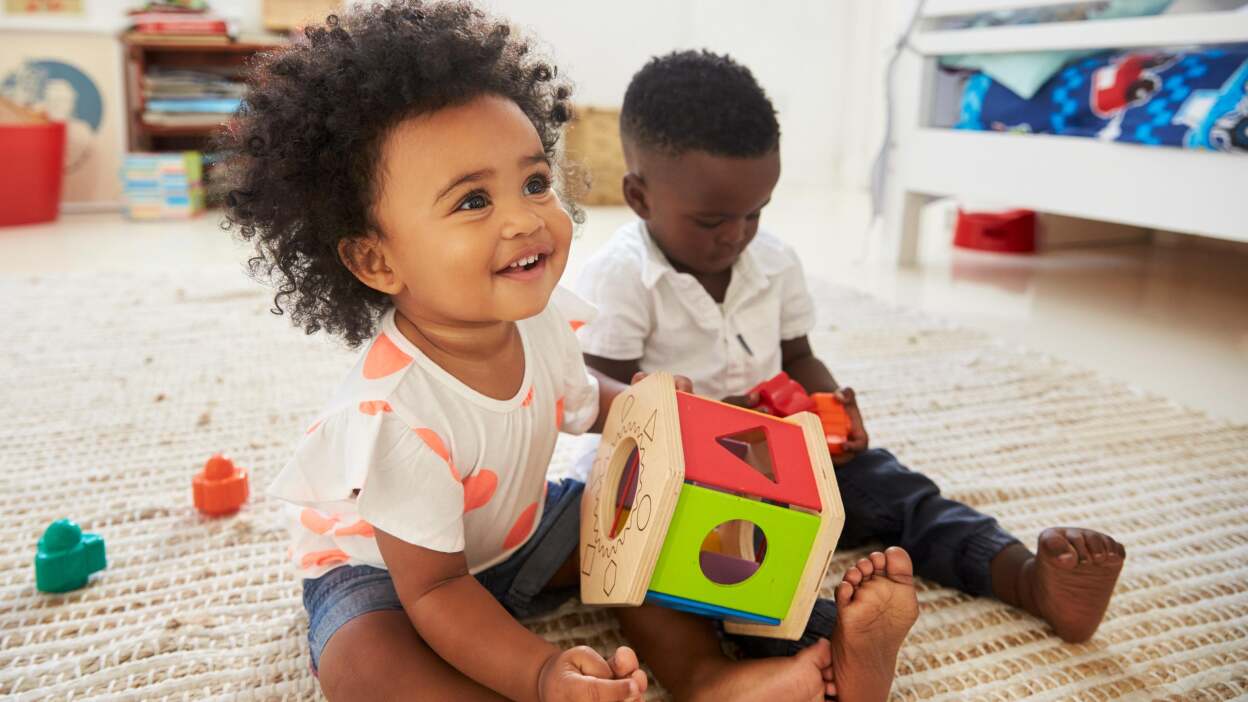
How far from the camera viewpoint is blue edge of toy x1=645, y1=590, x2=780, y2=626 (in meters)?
0.64

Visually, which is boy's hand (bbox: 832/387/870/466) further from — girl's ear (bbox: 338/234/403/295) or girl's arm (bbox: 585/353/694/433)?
girl's ear (bbox: 338/234/403/295)

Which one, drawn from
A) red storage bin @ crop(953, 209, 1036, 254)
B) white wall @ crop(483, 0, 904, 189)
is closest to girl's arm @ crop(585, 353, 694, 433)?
red storage bin @ crop(953, 209, 1036, 254)

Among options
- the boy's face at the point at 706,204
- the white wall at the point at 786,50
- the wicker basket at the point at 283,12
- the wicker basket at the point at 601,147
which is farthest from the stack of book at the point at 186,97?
the boy's face at the point at 706,204

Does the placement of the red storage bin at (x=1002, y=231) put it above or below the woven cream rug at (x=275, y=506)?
above

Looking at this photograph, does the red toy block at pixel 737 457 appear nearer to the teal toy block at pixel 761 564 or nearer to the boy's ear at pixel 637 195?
the teal toy block at pixel 761 564

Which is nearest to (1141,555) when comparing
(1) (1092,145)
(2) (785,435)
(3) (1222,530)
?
(3) (1222,530)

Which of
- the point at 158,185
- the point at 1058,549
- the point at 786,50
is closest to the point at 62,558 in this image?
the point at 1058,549

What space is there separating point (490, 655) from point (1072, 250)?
2.45 metres

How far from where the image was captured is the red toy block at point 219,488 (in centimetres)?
95

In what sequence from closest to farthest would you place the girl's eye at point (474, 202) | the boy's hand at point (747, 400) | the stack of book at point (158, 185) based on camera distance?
the girl's eye at point (474, 202), the boy's hand at point (747, 400), the stack of book at point (158, 185)

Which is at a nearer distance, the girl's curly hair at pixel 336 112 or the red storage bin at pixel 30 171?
the girl's curly hair at pixel 336 112

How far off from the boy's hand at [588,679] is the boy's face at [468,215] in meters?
0.23

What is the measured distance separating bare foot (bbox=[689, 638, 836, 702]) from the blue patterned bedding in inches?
52.1

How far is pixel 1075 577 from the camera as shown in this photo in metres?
0.73
